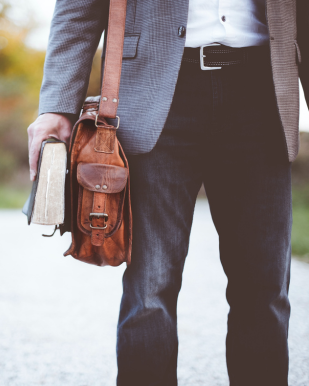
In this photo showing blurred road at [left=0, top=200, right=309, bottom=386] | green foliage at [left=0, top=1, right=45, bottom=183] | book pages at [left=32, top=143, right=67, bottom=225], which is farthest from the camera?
green foliage at [left=0, top=1, right=45, bottom=183]

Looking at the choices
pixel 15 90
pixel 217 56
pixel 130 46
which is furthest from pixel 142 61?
pixel 15 90

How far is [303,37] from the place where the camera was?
1.36m

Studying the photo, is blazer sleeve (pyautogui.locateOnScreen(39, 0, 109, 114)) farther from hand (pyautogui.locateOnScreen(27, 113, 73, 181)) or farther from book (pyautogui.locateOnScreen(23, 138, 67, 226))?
book (pyautogui.locateOnScreen(23, 138, 67, 226))

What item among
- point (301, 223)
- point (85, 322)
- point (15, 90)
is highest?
point (15, 90)

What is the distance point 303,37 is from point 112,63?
66 centimetres

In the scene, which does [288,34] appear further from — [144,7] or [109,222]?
[109,222]

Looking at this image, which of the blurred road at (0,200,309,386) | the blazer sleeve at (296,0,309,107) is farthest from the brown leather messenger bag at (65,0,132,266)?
the blurred road at (0,200,309,386)

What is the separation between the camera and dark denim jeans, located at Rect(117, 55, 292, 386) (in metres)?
1.27

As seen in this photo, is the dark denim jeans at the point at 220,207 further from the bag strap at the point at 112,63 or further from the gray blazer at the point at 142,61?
the bag strap at the point at 112,63

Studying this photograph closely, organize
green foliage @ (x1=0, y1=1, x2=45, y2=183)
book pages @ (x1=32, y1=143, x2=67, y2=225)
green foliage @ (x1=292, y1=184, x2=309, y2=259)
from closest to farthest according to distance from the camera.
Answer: book pages @ (x1=32, y1=143, x2=67, y2=225) → green foliage @ (x1=292, y1=184, x2=309, y2=259) → green foliage @ (x1=0, y1=1, x2=45, y2=183)

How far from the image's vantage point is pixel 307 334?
2479mm

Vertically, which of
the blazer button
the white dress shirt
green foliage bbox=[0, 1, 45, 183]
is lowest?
the blazer button

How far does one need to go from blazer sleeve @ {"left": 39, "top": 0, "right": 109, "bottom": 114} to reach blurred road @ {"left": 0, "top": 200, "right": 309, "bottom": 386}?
1282mm

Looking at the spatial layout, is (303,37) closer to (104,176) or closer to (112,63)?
(112,63)
